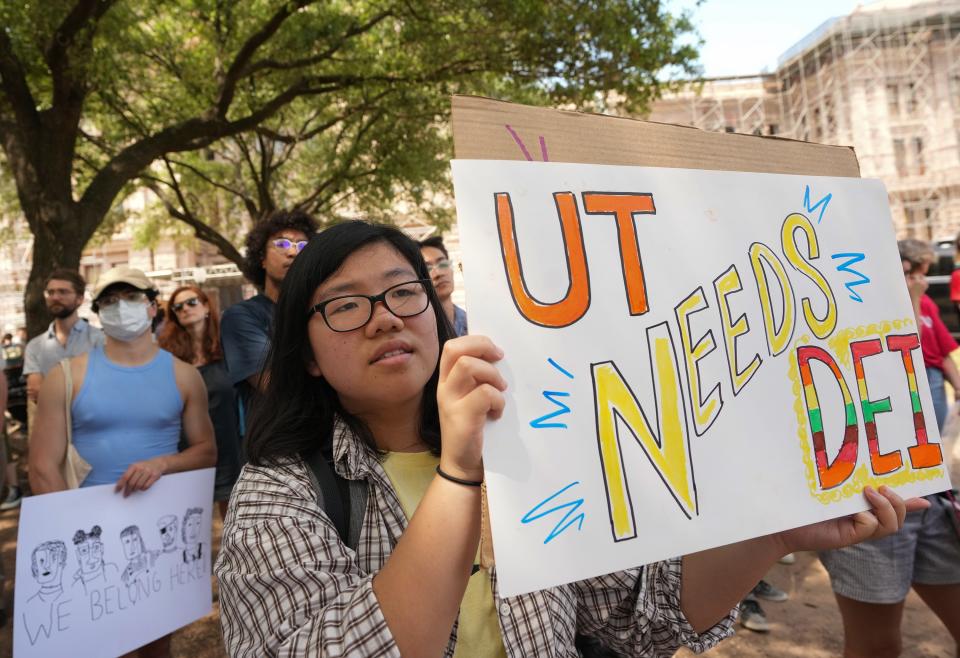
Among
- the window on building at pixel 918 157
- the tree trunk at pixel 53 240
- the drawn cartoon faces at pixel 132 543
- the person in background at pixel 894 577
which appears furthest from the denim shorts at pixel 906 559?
the window on building at pixel 918 157

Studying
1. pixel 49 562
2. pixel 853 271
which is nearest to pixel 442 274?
pixel 49 562

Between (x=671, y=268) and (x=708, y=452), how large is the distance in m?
0.32

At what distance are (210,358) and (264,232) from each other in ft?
3.94

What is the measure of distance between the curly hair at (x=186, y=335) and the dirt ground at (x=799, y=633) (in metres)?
1.52

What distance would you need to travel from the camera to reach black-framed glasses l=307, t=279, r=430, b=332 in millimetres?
1251

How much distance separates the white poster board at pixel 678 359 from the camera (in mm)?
970

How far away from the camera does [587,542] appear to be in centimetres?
98

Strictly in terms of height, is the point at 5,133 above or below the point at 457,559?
above

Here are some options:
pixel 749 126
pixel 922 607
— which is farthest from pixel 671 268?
pixel 749 126

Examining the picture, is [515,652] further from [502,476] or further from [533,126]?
[533,126]

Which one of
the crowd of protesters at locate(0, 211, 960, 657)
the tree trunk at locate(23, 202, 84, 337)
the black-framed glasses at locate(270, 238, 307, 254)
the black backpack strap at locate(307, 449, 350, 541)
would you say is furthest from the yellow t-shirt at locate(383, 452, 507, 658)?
the tree trunk at locate(23, 202, 84, 337)

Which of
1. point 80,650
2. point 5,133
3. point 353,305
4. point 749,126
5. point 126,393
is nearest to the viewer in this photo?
point 353,305

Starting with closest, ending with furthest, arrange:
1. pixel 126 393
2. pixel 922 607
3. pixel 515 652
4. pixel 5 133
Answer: pixel 515 652
pixel 126 393
pixel 922 607
pixel 5 133

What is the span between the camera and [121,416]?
8.60ft
